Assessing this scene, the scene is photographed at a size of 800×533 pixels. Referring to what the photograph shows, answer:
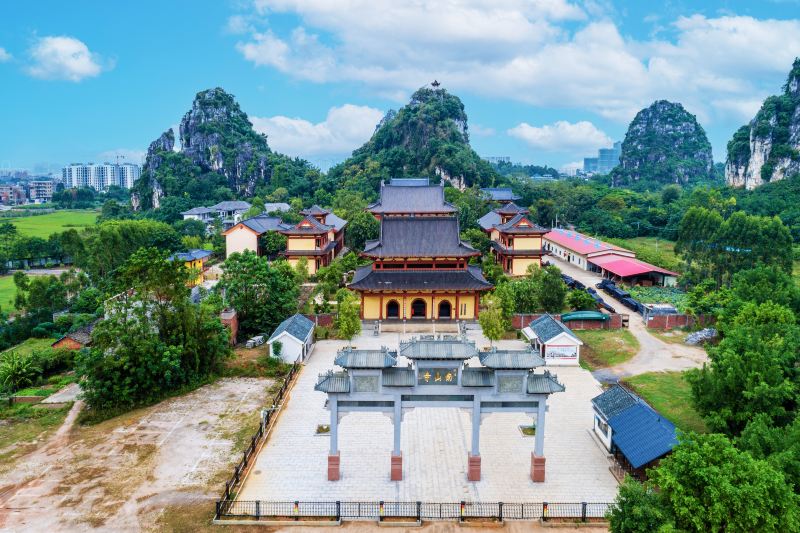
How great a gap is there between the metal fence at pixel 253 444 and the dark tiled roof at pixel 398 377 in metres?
4.86

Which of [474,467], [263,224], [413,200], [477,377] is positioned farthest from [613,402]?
[263,224]

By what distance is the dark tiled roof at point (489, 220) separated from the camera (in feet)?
178

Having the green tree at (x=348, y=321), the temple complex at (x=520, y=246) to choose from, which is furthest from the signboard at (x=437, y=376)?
the temple complex at (x=520, y=246)

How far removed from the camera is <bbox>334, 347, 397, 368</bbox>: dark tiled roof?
1495cm

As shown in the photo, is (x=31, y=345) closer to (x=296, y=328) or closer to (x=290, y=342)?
(x=296, y=328)

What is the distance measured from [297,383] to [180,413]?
469 centimetres

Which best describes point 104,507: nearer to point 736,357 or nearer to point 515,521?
point 515,521

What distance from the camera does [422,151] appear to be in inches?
3610

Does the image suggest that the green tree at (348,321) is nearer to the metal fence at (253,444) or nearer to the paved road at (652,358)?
the metal fence at (253,444)

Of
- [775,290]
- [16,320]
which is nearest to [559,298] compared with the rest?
[775,290]

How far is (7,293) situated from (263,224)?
70.5 feet

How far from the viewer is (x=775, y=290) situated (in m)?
26.8

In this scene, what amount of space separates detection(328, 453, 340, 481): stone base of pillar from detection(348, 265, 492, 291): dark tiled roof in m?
16.2

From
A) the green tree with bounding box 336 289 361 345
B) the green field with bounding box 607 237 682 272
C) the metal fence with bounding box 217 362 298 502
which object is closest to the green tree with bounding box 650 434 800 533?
the metal fence with bounding box 217 362 298 502
